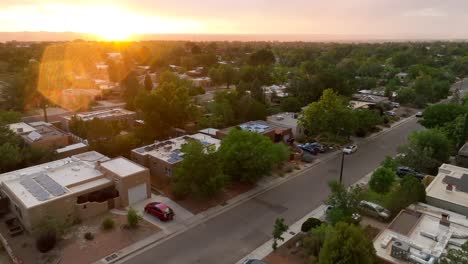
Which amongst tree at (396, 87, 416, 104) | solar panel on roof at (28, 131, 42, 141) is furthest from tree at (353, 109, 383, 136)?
solar panel on roof at (28, 131, 42, 141)

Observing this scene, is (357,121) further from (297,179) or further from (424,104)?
(424,104)

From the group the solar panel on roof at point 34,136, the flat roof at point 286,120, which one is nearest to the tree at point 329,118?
the flat roof at point 286,120

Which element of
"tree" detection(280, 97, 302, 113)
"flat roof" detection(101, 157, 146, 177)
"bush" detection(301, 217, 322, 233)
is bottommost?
"bush" detection(301, 217, 322, 233)

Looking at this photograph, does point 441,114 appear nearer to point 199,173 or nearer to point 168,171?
point 199,173

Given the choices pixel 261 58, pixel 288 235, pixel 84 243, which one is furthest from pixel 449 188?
pixel 261 58

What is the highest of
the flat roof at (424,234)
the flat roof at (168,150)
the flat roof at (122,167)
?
the flat roof at (122,167)

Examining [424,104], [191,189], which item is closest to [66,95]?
[191,189]

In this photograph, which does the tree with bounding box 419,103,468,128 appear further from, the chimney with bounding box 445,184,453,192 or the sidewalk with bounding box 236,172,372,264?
the sidewalk with bounding box 236,172,372,264

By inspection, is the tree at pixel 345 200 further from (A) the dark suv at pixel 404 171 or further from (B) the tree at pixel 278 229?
(A) the dark suv at pixel 404 171

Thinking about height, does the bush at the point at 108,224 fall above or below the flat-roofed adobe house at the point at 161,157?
below
